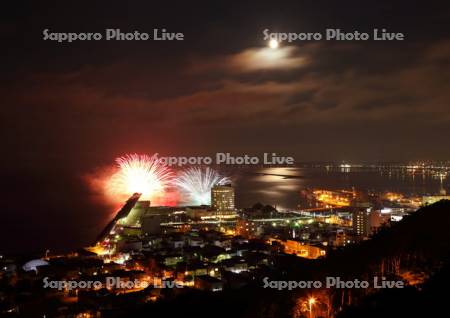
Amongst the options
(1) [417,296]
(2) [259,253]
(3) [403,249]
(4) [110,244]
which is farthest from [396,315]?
(4) [110,244]

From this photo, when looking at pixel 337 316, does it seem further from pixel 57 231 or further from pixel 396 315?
pixel 57 231

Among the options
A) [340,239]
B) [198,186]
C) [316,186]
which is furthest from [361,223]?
[316,186]

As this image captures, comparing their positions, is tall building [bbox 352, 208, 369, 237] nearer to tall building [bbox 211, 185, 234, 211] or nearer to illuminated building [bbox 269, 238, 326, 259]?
illuminated building [bbox 269, 238, 326, 259]

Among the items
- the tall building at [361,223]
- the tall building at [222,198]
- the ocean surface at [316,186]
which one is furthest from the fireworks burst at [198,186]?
the tall building at [361,223]

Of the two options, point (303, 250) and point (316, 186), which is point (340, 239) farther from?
point (316, 186)

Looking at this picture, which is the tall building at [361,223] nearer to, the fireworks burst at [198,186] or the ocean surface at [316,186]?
the ocean surface at [316,186]

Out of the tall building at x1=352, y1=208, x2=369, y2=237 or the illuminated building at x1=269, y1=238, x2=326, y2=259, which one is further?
the tall building at x1=352, y1=208, x2=369, y2=237

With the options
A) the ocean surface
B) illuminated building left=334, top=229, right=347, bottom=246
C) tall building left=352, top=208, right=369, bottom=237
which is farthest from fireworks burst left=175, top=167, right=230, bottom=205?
illuminated building left=334, top=229, right=347, bottom=246

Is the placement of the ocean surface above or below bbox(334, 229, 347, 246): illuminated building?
above
